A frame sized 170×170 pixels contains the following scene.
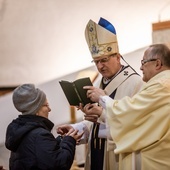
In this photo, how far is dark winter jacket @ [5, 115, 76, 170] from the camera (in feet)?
6.73

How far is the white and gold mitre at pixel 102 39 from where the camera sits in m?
2.62

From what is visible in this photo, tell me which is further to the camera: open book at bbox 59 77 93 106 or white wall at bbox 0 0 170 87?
white wall at bbox 0 0 170 87

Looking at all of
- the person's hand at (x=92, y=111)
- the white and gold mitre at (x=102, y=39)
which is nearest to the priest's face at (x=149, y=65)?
the person's hand at (x=92, y=111)

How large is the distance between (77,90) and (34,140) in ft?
1.50

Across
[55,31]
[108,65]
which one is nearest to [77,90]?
[108,65]

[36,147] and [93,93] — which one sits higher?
[93,93]

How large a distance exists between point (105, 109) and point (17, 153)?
1.82 feet

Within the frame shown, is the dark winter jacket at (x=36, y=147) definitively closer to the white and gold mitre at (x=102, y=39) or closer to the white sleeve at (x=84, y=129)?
the white sleeve at (x=84, y=129)

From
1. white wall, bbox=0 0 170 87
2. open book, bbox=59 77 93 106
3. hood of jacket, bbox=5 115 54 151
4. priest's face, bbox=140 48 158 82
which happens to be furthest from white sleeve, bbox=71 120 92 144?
white wall, bbox=0 0 170 87

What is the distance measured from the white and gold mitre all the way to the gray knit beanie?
621 millimetres

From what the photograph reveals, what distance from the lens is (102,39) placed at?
2.67m

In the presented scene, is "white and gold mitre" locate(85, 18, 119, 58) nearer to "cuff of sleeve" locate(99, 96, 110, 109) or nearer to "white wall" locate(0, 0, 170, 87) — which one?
"cuff of sleeve" locate(99, 96, 110, 109)

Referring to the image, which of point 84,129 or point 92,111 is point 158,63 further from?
point 84,129

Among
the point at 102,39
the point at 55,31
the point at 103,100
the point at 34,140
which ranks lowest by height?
the point at 34,140
